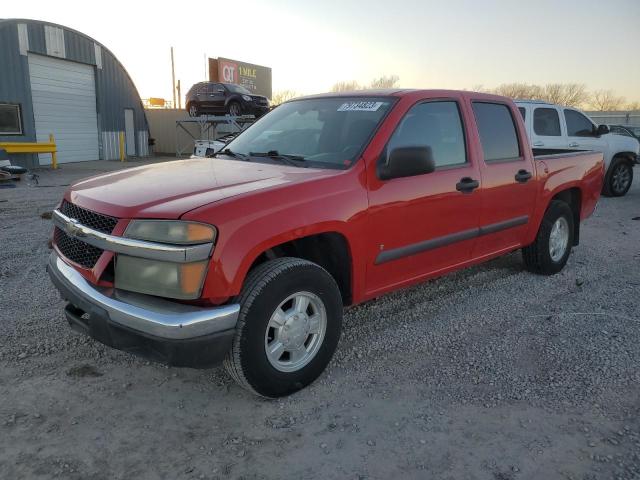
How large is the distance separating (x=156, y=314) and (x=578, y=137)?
10.0 meters

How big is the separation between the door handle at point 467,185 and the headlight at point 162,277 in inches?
86.0

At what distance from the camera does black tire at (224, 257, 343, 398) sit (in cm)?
268

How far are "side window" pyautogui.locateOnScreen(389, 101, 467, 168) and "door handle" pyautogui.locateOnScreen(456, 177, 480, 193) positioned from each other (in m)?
0.15

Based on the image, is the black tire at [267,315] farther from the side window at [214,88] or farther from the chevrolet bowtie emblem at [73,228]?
the side window at [214,88]

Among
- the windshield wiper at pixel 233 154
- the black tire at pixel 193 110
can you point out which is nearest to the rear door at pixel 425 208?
the windshield wiper at pixel 233 154

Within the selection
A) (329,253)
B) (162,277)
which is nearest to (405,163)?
(329,253)

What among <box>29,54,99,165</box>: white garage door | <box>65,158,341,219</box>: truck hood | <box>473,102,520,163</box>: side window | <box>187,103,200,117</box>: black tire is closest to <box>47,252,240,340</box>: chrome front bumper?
<box>65,158,341,219</box>: truck hood

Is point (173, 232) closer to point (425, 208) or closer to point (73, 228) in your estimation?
point (73, 228)

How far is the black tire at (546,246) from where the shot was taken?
5.14 meters

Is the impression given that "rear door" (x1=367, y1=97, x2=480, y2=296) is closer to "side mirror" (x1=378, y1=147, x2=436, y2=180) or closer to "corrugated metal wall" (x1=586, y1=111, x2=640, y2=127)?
"side mirror" (x1=378, y1=147, x2=436, y2=180)

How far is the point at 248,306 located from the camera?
8.71ft

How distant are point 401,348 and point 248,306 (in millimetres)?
1462

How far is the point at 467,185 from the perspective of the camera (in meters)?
3.94

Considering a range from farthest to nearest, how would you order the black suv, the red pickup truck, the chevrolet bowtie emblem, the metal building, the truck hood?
the black suv
the metal building
the chevrolet bowtie emblem
the truck hood
the red pickup truck
